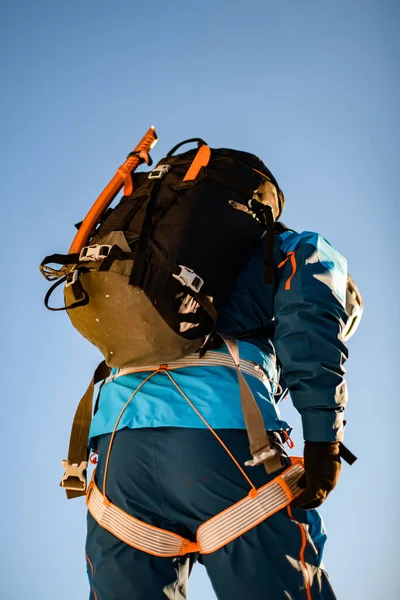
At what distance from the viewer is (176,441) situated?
2.07 metres

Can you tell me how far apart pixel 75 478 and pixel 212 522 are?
64 cm

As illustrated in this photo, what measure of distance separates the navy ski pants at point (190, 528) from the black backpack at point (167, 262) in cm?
30

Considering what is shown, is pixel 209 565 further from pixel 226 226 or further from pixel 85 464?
pixel 226 226

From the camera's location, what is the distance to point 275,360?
2.38 meters

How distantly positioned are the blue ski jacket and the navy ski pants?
7cm

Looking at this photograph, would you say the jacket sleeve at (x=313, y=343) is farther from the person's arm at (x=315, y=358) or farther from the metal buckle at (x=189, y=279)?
the metal buckle at (x=189, y=279)

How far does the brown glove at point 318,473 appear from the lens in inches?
77.9

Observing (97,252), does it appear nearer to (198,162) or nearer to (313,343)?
(198,162)

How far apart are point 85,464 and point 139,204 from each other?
94 centimetres

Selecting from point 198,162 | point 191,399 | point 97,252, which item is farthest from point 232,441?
point 198,162

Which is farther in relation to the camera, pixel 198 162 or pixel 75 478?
pixel 75 478

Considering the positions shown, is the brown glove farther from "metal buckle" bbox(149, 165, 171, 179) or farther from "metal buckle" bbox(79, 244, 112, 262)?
"metal buckle" bbox(149, 165, 171, 179)

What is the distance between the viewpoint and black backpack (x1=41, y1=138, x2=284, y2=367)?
2.06 meters

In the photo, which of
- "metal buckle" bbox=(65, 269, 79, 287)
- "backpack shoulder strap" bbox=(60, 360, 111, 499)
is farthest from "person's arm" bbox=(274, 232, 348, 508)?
"backpack shoulder strap" bbox=(60, 360, 111, 499)
